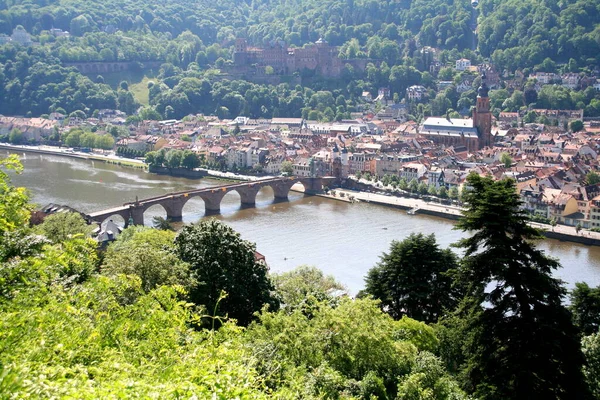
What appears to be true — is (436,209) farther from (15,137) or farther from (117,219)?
A: (15,137)

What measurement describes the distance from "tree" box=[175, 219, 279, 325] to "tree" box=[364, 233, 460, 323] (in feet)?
10.8

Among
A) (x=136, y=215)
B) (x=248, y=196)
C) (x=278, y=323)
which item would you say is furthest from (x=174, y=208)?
(x=278, y=323)

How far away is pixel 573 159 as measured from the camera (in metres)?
39.8

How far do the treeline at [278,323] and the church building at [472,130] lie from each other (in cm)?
3296

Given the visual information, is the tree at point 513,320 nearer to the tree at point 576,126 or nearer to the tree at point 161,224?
the tree at point 161,224

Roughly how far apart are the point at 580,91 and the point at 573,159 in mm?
19819

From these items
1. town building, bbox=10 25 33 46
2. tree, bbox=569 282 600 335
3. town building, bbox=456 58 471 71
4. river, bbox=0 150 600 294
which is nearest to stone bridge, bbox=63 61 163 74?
town building, bbox=10 25 33 46

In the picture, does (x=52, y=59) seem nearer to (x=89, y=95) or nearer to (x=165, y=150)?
(x=89, y=95)

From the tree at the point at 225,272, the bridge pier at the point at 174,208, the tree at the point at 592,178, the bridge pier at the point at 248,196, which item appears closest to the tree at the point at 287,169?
the bridge pier at the point at 248,196

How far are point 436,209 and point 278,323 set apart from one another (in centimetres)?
2307

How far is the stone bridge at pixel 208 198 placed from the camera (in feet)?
93.2

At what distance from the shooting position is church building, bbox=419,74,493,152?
4703cm

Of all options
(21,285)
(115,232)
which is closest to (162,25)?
(115,232)

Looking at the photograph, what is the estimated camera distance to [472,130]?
47.5m
